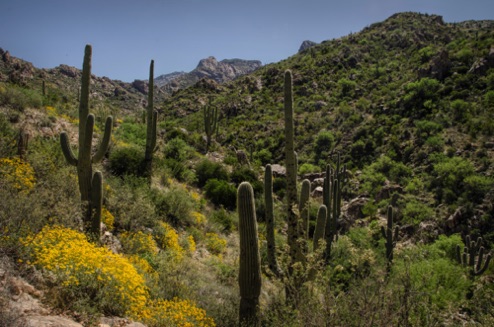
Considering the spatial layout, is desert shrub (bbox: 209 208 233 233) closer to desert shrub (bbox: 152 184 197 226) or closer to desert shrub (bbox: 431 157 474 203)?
desert shrub (bbox: 152 184 197 226)

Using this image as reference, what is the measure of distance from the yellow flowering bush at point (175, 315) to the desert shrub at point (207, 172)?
10.8m

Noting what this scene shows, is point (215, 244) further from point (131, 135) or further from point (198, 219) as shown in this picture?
point (131, 135)

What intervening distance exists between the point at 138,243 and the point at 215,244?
3176 millimetres

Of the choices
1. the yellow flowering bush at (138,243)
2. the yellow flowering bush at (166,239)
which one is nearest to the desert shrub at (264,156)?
the yellow flowering bush at (166,239)

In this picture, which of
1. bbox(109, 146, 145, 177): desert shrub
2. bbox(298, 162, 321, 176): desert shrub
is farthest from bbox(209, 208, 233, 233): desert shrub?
bbox(298, 162, 321, 176): desert shrub

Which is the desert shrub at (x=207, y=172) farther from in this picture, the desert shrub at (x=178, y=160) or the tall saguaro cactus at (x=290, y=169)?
the tall saguaro cactus at (x=290, y=169)

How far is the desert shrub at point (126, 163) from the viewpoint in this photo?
38.7 feet

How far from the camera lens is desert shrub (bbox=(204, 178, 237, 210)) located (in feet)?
47.6

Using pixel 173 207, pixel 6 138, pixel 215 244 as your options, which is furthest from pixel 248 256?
pixel 6 138

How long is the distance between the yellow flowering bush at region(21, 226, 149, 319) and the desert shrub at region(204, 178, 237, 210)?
960 centimetres

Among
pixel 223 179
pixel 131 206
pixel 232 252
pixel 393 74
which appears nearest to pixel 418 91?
pixel 393 74

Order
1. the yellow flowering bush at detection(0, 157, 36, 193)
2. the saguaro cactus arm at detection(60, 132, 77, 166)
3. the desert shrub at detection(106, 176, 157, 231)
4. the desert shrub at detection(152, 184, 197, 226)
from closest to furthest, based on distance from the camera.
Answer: the yellow flowering bush at detection(0, 157, 36, 193), the saguaro cactus arm at detection(60, 132, 77, 166), the desert shrub at detection(106, 176, 157, 231), the desert shrub at detection(152, 184, 197, 226)

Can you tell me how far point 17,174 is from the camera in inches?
269

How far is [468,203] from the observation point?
16.6 m
